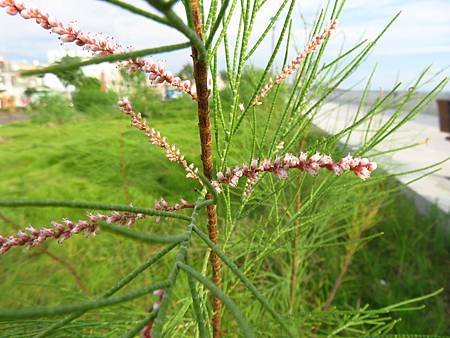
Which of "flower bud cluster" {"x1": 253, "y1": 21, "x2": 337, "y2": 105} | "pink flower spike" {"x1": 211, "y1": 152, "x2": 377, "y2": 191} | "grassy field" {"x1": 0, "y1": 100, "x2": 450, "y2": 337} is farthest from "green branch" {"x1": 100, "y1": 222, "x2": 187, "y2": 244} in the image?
"grassy field" {"x1": 0, "y1": 100, "x2": 450, "y2": 337}

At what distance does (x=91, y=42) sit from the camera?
11.9 inches

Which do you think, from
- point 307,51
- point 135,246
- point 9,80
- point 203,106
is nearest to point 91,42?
point 203,106

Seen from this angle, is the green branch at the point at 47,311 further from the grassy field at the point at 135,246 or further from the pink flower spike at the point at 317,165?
the grassy field at the point at 135,246

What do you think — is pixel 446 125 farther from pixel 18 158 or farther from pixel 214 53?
pixel 214 53

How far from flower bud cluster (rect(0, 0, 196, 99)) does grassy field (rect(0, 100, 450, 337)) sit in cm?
44

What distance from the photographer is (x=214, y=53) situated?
0.37m

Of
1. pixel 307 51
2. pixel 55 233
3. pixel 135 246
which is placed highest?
pixel 307 51

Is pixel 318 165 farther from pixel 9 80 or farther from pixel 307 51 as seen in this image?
pixel 9 80

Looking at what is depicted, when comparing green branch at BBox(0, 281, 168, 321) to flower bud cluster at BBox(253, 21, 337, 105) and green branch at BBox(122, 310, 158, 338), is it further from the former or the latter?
flower bud cluster at BBox(253, 21, 337, 105)

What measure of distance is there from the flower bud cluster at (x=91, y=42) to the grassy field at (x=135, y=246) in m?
0.44

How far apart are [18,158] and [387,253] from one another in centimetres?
208

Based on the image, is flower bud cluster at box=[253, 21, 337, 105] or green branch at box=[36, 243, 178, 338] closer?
green branch at box=[36, 243, 178, 338]

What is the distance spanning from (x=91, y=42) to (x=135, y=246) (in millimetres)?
1315

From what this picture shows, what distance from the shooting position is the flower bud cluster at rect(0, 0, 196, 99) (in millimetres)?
263
